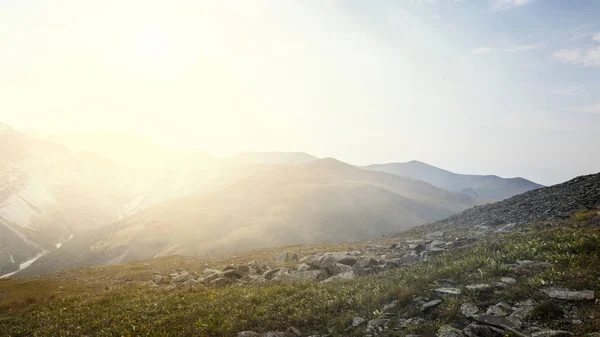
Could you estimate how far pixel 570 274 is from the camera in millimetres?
12453

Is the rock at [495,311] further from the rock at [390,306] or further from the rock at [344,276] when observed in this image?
the rock at [344,276]

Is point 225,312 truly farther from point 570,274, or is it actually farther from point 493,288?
point 570,274

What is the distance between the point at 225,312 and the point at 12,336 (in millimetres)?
12438

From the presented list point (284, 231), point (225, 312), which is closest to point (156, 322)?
point (225, 312)

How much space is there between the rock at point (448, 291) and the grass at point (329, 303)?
36 cm

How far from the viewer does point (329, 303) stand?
15.7 meters

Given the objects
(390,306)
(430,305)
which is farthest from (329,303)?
(430,305)

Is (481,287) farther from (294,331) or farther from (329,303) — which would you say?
(294,331)

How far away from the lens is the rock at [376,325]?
12422 millimetres

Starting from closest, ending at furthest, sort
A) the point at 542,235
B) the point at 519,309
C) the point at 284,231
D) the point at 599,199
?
the point at 519,309 → the point at 542,235 → the point at 599,199 → the point at 284,231

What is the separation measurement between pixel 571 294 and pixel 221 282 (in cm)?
2191

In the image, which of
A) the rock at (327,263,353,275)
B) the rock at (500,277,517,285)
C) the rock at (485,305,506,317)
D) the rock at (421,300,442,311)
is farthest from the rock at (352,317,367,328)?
the rock at (327,263,353,275)

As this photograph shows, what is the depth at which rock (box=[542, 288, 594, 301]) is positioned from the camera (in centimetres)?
1069

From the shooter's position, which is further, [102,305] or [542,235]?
[102,305]
